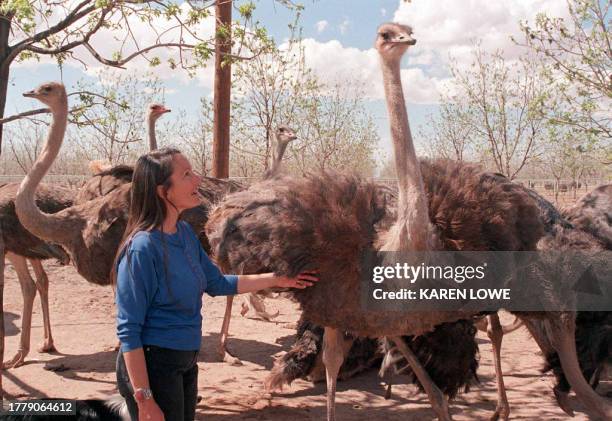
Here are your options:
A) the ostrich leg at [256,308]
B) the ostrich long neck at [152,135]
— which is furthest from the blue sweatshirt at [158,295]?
the ostrich long neck at [152,135]

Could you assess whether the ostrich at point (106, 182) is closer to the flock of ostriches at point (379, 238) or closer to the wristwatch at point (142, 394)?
the flock of ostriches at point (379, 238)

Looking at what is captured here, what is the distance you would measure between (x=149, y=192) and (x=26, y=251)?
419 centimetres

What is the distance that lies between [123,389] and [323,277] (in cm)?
156

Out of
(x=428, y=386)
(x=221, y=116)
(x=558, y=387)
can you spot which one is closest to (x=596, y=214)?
(x=558, y=387)

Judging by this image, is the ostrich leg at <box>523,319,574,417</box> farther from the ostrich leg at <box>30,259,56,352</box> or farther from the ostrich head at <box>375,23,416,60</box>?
the ostrich leg at <box>30,259,56,352</box>

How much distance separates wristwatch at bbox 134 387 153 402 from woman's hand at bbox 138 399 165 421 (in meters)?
0.01

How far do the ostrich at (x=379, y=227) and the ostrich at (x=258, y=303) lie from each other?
181 centimetres

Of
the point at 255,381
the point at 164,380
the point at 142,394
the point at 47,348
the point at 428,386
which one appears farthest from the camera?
the point at 47,348

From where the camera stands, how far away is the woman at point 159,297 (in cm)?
243

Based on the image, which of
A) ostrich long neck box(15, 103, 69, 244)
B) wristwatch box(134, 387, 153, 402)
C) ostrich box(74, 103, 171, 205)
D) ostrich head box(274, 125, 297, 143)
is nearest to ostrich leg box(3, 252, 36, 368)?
ostrich box(74, 103, 171, 205)

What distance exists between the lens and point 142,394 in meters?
2.37

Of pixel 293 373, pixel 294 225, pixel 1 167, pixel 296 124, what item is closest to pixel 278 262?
pixel 294 225

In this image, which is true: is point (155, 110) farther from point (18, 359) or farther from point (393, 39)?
point (393, 39)

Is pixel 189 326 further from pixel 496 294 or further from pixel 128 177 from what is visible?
pixel 128 177
